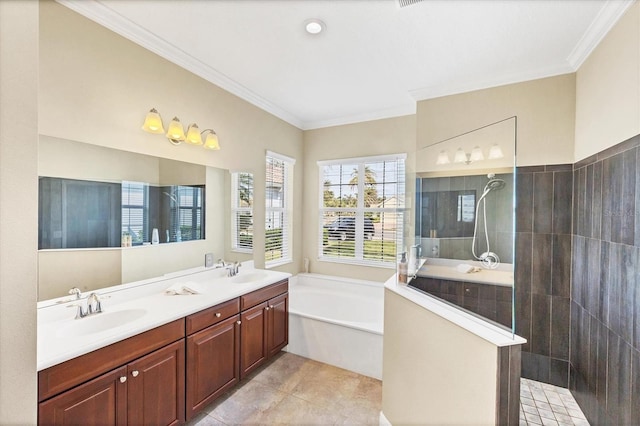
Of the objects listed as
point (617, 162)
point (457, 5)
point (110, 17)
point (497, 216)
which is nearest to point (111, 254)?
point (110, 17)

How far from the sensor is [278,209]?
3.81 m

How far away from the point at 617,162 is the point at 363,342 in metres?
2.30

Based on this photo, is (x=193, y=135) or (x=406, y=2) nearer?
(x=406, y=2)

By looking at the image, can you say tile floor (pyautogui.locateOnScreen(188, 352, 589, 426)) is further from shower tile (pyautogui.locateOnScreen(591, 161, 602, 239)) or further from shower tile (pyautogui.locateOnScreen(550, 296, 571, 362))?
shower tile (pyautogui.locateOnScreen(591, 161, 602, 239))

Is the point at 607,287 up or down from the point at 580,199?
down

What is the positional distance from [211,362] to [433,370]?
60.8 inches

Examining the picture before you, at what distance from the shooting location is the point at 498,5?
1749mm

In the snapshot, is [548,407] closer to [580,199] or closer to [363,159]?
[580,199]

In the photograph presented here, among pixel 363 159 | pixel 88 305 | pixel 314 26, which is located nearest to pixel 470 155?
pixel 314 26

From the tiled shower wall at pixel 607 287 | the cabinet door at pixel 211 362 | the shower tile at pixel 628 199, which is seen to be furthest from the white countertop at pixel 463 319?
the cabinet door at pixel 211 362

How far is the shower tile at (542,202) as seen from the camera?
2.47 m

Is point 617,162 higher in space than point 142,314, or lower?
higher

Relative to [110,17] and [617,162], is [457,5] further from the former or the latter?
[110,17]

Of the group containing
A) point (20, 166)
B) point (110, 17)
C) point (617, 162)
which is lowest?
point (20, 166)
